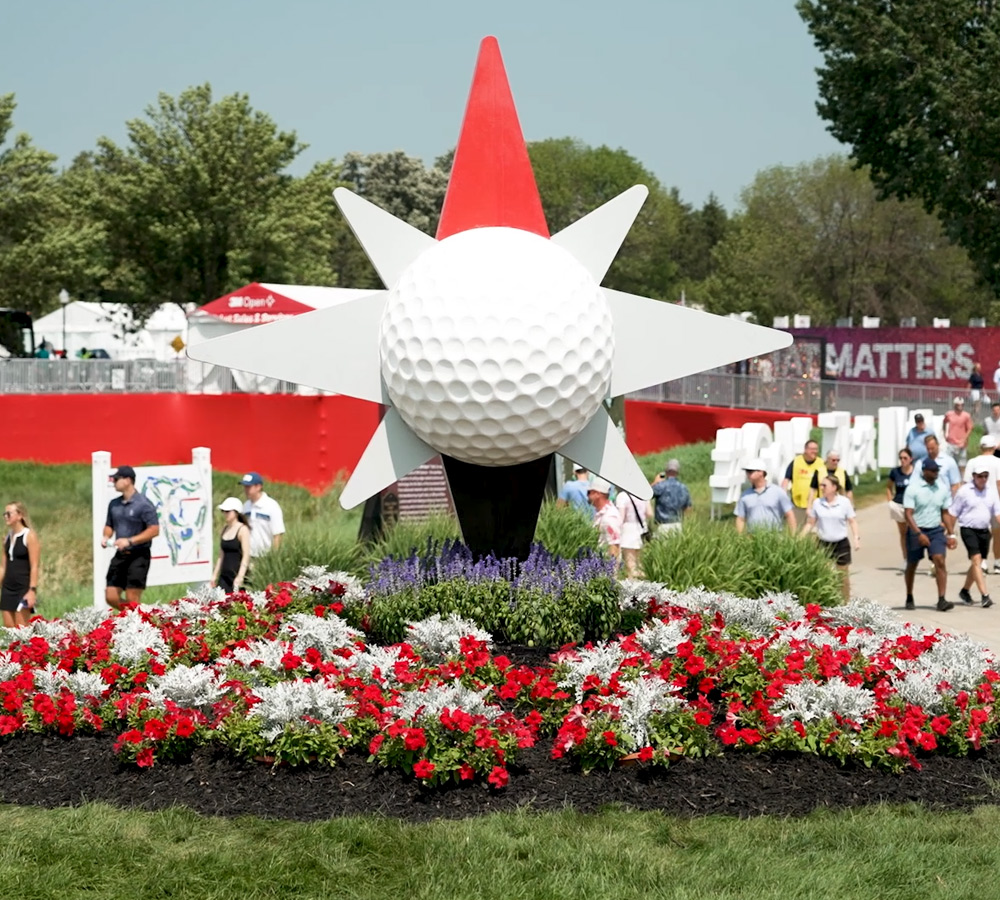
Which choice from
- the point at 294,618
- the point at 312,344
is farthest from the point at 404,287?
the point at 294,618

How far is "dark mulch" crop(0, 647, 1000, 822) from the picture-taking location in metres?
6.77

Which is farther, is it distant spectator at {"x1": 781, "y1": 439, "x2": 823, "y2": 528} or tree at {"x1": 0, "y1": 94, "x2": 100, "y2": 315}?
tree at {"x1": 0, "y1": 94, "x2": 100, "y2": 315}

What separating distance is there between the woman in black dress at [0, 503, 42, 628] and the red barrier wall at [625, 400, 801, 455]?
19.6m

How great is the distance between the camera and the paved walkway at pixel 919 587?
43.3 feet

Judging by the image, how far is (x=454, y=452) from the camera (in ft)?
31.7

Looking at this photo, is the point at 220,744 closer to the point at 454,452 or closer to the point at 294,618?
the point at 294,618

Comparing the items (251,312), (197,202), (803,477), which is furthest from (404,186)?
(803,477)

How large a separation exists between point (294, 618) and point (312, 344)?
2003mm

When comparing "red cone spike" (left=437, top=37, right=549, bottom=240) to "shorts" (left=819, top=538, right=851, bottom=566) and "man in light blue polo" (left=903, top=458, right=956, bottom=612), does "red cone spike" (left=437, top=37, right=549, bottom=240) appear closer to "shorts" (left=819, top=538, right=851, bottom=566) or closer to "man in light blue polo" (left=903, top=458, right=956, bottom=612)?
"shorts" (left=819, top=538, right=851, bottom=566)

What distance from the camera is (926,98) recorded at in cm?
3516

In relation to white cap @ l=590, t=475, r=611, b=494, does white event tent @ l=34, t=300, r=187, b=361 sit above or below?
above

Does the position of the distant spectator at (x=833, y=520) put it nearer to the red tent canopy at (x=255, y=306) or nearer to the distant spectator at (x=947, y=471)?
the distant spectator at (x=947, y=471)

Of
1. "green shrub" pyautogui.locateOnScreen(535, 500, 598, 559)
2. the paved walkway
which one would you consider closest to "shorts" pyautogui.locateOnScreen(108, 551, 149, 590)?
"green shrub" pyautogui.locateOnScreen(535, 500, 598, 559)

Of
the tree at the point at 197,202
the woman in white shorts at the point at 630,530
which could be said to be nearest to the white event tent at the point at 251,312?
the tree at the point at 197,202
